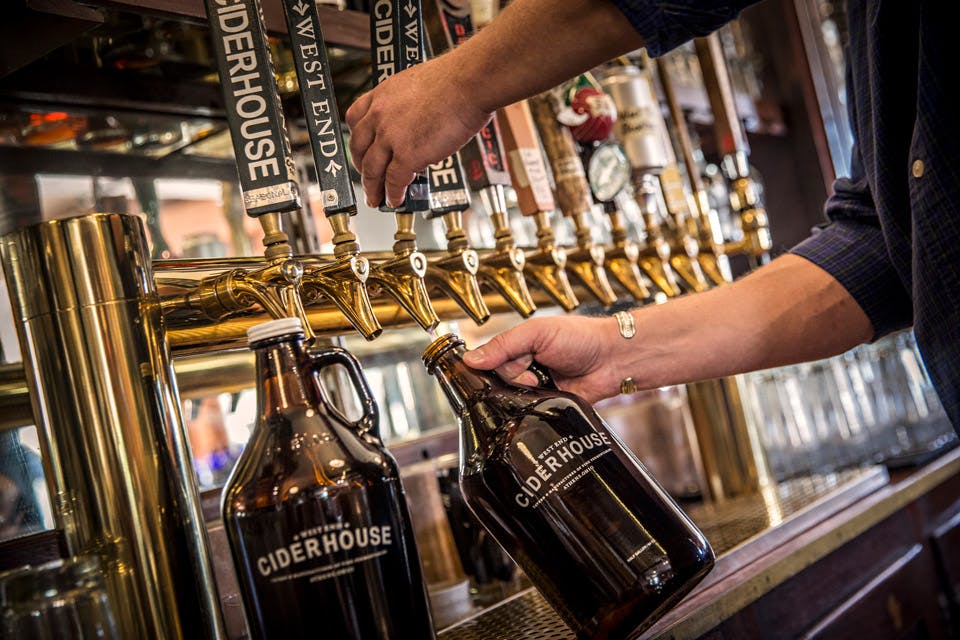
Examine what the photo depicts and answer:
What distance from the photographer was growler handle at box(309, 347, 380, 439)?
762mm

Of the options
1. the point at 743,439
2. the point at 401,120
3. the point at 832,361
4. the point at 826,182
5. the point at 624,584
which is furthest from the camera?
the point at 826,182

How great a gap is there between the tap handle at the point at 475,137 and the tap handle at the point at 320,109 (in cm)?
28

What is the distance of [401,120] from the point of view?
2.83 ft

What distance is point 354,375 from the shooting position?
2.63 feet

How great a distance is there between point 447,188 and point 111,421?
0.46 metres

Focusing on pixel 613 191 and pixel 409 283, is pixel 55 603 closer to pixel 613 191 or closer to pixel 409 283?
pixel 409 283

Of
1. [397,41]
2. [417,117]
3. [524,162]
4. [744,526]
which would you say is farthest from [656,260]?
[417,117]

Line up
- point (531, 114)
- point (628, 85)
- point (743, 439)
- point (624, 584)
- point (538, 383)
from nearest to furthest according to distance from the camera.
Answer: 1. point (624, 584)
2. point (538, 383)
3. point (531, 114)
4. point (628, 85)
5. point (743, 439)

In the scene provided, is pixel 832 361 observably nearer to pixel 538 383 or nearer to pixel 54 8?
pixel 538 383

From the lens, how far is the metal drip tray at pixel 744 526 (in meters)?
1.06

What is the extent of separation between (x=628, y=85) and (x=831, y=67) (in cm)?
125

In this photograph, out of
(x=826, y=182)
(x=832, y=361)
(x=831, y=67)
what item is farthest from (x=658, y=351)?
(x=831, y=67)

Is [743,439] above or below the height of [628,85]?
below

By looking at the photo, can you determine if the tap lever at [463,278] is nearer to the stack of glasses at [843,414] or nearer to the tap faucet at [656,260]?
the tap faucet at [656,260]
